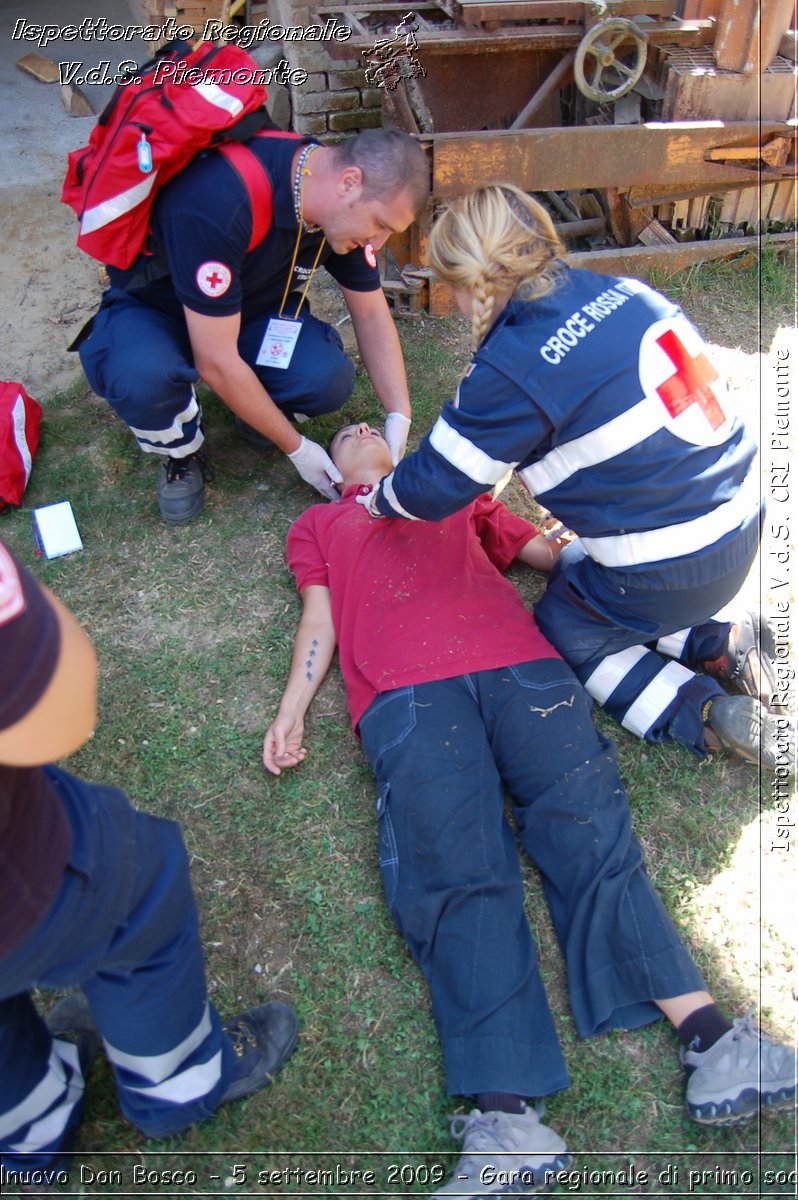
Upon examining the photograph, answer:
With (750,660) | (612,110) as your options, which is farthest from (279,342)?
(612,110)

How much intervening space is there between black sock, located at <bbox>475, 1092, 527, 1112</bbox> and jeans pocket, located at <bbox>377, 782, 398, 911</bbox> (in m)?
0.48

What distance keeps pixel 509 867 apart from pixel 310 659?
3.02 ft

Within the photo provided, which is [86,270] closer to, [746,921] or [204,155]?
[204,155]

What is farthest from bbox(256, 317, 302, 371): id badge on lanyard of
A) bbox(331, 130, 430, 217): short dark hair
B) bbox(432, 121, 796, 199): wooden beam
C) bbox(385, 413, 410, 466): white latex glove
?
bbox(432, 121, 796, 199): wooden beam

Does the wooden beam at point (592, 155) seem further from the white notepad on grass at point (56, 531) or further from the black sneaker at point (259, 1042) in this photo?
the black sneaker at point (259, 1042)

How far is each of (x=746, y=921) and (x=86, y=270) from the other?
13.4ft

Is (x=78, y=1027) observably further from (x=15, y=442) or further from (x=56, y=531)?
(x=15, y=442)

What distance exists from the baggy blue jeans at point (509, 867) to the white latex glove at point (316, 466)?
1068mm

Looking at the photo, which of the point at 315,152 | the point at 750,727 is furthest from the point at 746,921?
the point at 315,152

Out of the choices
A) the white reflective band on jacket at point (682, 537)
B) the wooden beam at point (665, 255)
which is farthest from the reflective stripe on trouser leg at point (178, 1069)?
the wooden beam at point (665, 255)

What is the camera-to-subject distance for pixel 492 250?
7.14 feet

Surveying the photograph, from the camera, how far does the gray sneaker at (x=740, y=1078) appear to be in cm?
182

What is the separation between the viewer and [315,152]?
2770 mm

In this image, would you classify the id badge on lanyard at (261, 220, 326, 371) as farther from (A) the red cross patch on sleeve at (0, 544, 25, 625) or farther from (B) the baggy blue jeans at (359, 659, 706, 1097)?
(A) the red cross patch on sleeve at (0, 544, 25, 625)
